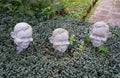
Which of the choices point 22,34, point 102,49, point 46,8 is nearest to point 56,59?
point 22,34

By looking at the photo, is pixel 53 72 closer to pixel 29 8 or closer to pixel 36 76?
pixel 36 76

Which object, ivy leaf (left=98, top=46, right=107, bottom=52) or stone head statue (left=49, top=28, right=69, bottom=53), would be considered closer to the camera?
stone head statue (left=49, top=28, right=69, bottom=53)

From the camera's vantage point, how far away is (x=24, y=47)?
425 cm

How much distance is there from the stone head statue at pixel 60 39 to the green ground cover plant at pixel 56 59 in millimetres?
169

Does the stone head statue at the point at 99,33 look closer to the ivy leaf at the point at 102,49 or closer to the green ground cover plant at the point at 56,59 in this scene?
the ivy leaf at the point at 102,49

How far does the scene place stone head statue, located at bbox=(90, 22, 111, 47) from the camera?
14.3 ft

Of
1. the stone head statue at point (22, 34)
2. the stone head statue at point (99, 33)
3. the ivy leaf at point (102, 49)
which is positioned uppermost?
the stone head statue at point (22, 34)

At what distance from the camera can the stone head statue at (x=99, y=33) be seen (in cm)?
436

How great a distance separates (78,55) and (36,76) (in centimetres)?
77

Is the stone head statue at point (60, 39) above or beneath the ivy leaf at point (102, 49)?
above

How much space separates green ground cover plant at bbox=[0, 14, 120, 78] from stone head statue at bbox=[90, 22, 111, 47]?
17 centimetres

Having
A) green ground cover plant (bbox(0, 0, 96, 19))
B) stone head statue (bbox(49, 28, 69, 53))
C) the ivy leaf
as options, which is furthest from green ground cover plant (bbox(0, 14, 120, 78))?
green ground cover plant (bbox(0, 0, 96, 19))

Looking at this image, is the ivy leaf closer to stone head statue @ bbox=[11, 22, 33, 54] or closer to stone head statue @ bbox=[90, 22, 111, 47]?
stone head statue @ bbox=[90, 22, 111, 47]

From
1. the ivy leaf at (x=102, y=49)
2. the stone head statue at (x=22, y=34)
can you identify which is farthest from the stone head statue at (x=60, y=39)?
the ivy leaf at (x=102, y=49)
